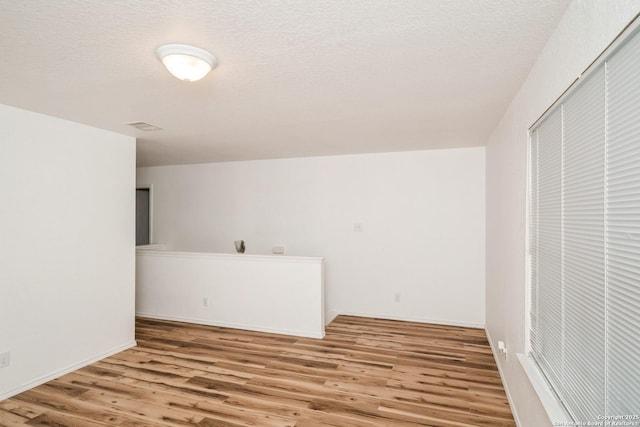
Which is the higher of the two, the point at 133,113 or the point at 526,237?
the point at 133,113

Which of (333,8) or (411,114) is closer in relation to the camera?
(333,8)

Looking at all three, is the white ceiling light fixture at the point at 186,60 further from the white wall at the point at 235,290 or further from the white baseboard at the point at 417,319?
the white baseboard at the point at 417,319

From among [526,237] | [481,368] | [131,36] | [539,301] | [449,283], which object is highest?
[131,36]

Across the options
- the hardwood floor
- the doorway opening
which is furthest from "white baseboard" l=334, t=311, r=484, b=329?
the doorway opening

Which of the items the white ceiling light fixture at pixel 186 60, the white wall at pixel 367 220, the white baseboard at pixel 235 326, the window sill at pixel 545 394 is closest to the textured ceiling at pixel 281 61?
the white ceiling light fixture at pixel 186 60

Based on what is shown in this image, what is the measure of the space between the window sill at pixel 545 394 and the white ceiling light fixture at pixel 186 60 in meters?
2.44

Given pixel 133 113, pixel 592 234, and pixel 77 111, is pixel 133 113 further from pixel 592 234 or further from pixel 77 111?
pixel 592 234

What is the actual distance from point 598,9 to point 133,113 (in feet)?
10.5

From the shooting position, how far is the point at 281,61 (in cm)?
199

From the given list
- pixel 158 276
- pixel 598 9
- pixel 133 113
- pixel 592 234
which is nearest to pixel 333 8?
pixel 598 9

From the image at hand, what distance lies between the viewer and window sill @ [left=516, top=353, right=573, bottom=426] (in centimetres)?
152

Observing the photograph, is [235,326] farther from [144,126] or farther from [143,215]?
[143,215]

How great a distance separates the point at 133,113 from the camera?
305cm

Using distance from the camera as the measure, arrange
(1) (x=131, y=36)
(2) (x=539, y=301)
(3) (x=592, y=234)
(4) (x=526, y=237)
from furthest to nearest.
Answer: (4) (x=526, y=237), (2) (x=539, y=301), (1) (x=131, y=36), (3) (x=592, y=234)
